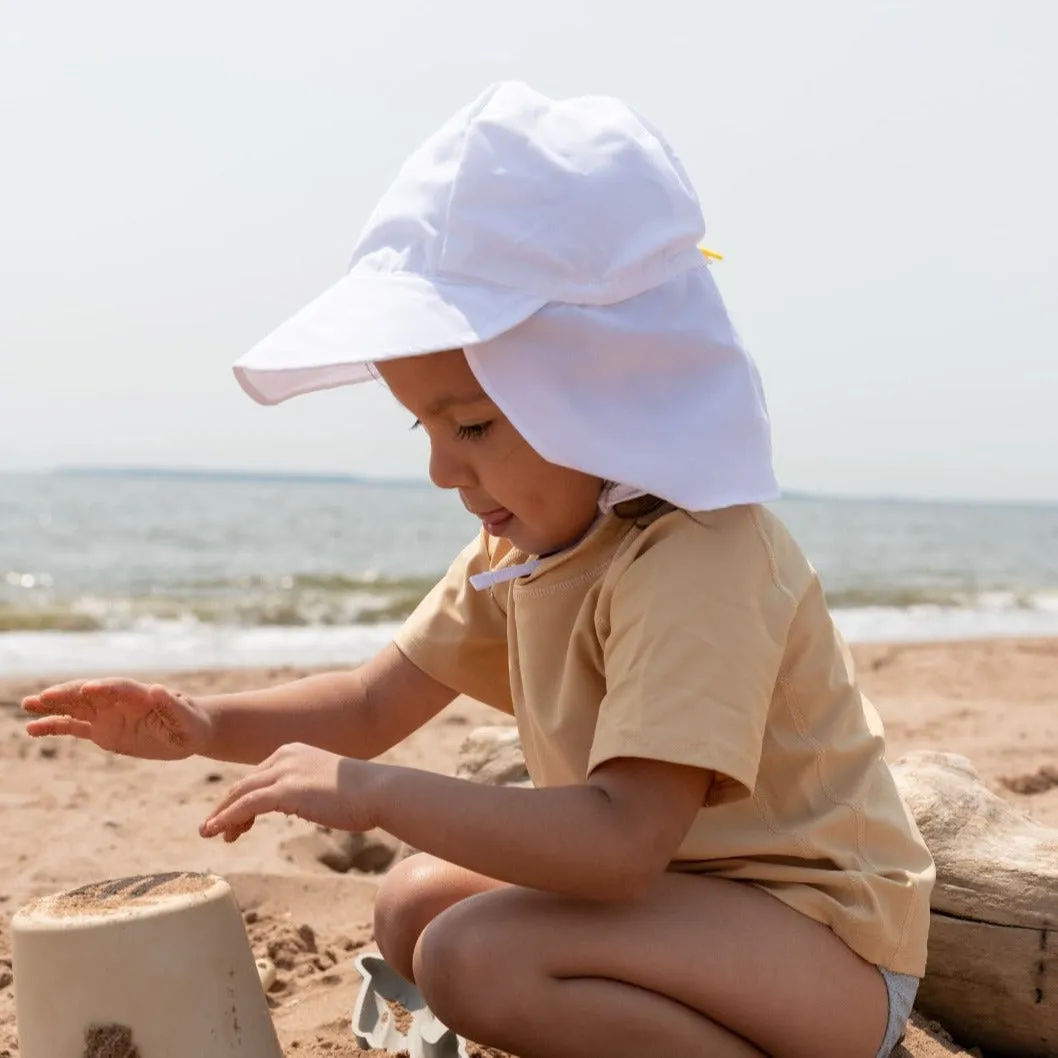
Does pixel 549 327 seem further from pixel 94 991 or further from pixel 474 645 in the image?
pixel 94 991

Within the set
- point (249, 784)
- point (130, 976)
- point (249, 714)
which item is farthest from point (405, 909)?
point (249, 784)

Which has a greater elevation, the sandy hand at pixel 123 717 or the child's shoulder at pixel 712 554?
the child's shoulder at pixel 712 554

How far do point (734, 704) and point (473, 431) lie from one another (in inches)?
18.2

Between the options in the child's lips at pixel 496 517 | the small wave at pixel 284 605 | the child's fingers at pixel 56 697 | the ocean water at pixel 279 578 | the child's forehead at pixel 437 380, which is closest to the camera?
the child's forehead at pixel 437 380

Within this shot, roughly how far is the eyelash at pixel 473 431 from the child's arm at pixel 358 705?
0.63m

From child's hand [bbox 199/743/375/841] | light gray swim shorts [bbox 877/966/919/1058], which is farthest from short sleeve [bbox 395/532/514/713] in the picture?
light gray swim shorts [bbox 877/966/919/1058]

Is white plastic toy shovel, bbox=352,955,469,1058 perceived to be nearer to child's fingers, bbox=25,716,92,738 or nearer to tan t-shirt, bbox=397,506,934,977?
tan t-shirt, bbox=397,506,934,977

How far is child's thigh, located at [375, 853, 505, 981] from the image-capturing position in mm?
2127

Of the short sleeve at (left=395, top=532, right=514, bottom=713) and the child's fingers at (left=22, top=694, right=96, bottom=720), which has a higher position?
the short sleeve at (left=395, top=532, right=514, bottom=713)

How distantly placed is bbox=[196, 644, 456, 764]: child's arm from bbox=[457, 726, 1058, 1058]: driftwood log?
0.89 m

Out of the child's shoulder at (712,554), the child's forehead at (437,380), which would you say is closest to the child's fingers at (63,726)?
the child's forehead at (437,380)

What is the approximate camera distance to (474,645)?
87.0 inches

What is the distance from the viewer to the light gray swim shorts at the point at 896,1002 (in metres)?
1.89

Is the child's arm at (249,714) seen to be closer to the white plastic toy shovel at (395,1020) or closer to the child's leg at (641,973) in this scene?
the white plastic toy shovel at (395,1020)
